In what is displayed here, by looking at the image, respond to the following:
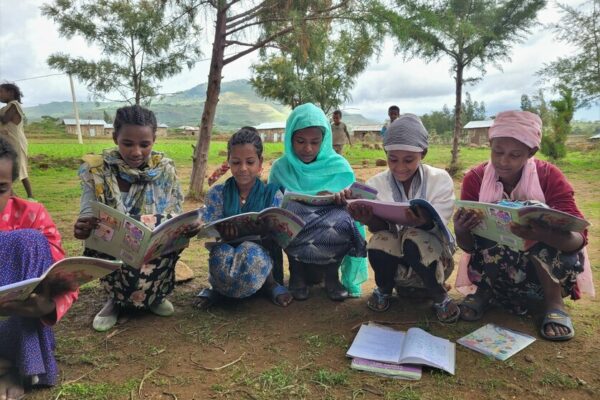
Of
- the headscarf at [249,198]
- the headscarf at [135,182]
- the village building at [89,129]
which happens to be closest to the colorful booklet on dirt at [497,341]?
the headscarf at [249,198]

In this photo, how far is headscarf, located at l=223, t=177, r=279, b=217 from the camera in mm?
2896

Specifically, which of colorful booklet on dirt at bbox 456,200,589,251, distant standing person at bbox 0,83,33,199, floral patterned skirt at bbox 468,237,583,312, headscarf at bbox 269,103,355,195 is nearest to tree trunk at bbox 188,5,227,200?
distant standing person at bbox 0,83,33,199

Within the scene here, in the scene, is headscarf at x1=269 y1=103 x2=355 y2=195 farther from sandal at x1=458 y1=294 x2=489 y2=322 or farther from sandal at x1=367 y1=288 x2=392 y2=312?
sandal at x1=458 y1=294 x2=489 y2=322

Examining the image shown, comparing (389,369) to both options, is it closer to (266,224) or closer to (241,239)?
(266,224)

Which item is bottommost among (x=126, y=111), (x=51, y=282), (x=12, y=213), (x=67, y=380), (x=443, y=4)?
(x=67, y=380)

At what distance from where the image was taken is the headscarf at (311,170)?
3139 mm

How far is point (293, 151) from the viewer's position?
318cm

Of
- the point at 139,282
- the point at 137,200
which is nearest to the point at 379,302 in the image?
the point at 139,282

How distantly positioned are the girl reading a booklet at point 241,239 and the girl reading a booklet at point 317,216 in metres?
0.18

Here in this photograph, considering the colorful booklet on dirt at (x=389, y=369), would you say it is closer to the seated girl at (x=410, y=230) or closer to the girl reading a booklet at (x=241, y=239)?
the seated girl at (x=410, y=230)

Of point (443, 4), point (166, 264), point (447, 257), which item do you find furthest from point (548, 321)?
point (443, 4)

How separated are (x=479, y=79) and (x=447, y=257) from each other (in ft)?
32.5

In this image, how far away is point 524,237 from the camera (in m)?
2.25

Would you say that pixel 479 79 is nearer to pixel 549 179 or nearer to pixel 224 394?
pixel 549 179
